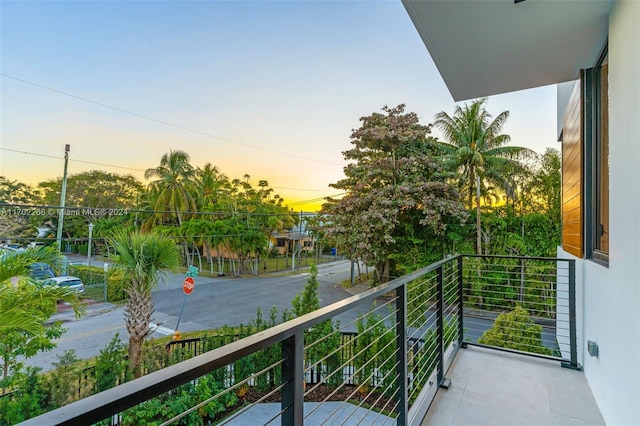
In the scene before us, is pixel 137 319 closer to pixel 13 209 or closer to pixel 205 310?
pixel 205 310

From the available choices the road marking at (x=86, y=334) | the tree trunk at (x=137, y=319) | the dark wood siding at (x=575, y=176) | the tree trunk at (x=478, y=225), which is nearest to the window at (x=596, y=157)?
the dark wood siding at (x=575, y=176)

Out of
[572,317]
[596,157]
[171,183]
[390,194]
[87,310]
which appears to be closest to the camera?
[596,157]

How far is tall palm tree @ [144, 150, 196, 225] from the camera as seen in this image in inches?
686

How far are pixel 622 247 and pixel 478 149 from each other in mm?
9837

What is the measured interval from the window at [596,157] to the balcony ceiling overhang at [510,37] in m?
0.16

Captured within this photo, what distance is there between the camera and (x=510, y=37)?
84.9 inches

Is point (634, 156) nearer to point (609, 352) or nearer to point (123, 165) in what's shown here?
point (609, 352)

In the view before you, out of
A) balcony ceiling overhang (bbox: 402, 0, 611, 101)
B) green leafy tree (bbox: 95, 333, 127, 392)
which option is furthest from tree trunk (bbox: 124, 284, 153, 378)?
balcony ceiling overhang (bbox: 402, 0, 611, 101)

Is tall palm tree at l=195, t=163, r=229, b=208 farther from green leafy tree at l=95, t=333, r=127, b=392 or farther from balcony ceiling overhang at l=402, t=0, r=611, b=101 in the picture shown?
balcony ceiling overhang at l=402, t=0, r=611, b=101

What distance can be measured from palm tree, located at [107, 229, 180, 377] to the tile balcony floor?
531 cm

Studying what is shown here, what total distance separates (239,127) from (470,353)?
36.8ft

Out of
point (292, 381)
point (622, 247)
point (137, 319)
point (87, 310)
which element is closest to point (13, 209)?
point (87, 310)

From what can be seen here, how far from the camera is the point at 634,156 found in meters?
1.47

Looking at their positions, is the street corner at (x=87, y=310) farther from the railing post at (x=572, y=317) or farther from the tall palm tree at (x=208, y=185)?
the railing post at (x=572, y=317)
